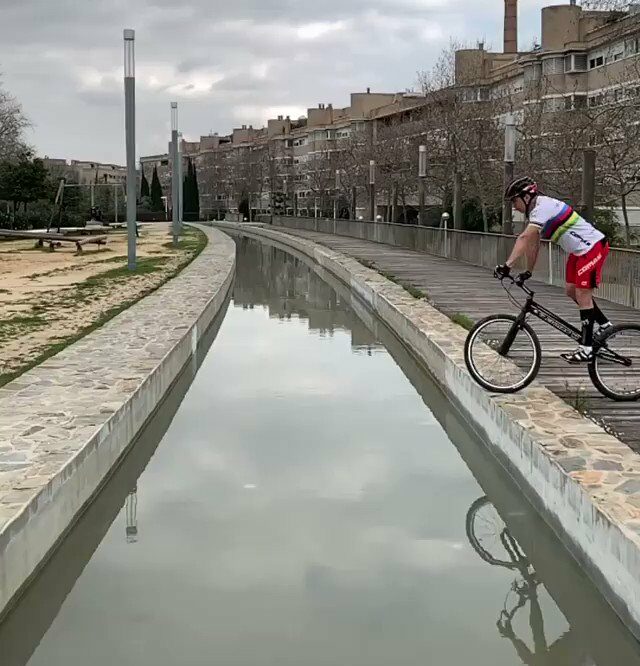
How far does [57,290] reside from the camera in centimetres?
2117

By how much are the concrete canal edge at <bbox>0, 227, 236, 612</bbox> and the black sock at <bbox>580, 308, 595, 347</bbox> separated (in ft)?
13.2

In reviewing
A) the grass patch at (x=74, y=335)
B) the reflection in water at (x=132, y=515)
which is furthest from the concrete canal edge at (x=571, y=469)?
the grass patch at (x=74, y=335)

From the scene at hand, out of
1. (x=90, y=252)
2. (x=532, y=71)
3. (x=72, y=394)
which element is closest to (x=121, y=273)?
(x=90, y=252)

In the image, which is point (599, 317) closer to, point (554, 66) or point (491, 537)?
point (491, 537)

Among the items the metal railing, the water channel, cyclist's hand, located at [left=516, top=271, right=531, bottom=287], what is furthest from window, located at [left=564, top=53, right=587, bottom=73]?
cyclist's hand, located at [left=516, top=271, right=531, bottom=287]

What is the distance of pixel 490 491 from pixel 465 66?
4120 cm

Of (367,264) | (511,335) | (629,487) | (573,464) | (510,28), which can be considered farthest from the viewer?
(510,28)

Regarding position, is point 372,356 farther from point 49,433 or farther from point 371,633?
point 371,633

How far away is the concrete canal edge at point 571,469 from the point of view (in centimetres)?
499

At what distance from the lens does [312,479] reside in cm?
796

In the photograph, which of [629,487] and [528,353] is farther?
[528,353]

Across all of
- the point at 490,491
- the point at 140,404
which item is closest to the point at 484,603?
the point at 490,491

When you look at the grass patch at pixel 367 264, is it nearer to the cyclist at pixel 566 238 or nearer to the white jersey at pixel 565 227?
the cyclist at pixel 566 238

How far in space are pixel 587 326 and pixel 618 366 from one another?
1.45ft
